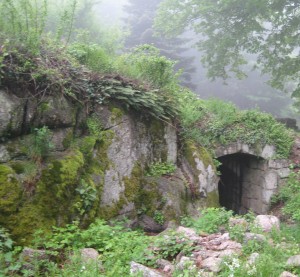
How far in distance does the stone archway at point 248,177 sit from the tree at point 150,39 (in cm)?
1182

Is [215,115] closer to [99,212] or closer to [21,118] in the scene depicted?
[99,212]

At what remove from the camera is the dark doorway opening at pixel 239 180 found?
36.2 ft

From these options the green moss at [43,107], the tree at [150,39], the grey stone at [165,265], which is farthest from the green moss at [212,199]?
the tree at [150,39]

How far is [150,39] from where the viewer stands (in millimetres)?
25812

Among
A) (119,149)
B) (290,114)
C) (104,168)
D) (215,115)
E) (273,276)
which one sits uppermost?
(290,114)

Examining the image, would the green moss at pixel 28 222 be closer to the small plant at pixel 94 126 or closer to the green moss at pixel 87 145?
the green moss at pixel 87 145

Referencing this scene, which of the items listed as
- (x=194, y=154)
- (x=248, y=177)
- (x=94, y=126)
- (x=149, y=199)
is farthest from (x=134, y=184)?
(x=248, y=177)

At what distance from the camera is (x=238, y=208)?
11.6 m

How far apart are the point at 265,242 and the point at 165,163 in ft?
12.1

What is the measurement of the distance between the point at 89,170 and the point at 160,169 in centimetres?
189

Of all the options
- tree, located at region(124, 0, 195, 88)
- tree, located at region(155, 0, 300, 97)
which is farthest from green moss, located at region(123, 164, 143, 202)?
tree, located at region(124, 0, 195, 88)

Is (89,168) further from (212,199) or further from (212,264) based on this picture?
(212,199)

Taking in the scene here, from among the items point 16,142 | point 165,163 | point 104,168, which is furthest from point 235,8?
point 16,142

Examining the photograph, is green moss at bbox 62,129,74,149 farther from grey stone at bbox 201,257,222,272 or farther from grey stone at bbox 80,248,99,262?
grey stone at bbox 201,257,222,272
